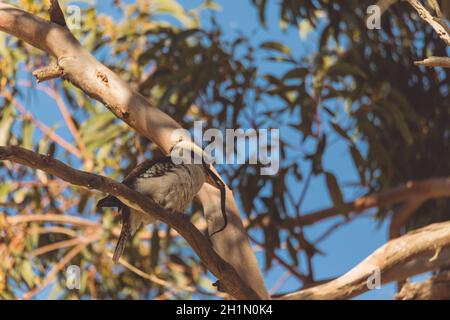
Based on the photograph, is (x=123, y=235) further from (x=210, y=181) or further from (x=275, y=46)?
(x=275, y=46)

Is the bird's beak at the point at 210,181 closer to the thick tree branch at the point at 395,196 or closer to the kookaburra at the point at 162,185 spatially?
the kookaburra at the point at 162,185

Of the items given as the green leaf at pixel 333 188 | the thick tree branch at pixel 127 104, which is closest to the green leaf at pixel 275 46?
the green leaf at pixel 333 188

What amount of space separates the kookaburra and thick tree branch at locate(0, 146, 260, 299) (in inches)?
8.6

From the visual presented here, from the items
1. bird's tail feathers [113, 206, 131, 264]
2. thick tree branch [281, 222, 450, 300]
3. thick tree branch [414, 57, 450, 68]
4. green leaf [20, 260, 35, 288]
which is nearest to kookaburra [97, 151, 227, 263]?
bird's tail feathers [113, 206, 131, 264]

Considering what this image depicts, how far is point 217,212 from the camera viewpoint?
9.81 ft

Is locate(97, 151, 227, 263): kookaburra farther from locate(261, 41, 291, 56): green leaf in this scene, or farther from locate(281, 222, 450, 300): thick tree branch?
locate(261, 41, 291, 56): green leaf

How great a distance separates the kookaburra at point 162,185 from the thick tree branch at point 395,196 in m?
1.94

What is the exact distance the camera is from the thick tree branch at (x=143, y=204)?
222 cm

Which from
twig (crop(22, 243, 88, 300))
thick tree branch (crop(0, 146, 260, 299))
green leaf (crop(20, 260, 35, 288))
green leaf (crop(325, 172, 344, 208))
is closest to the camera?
thick tree branch (crop(0, 146, 260, 299))

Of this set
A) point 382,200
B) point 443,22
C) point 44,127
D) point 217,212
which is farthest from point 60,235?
point 443,22

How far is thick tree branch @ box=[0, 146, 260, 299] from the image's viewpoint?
2225 mm

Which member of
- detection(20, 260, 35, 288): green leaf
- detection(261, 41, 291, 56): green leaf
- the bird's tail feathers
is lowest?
the bird's tail feathers

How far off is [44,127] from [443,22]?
3.04m

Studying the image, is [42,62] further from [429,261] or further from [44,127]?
[429,261]
